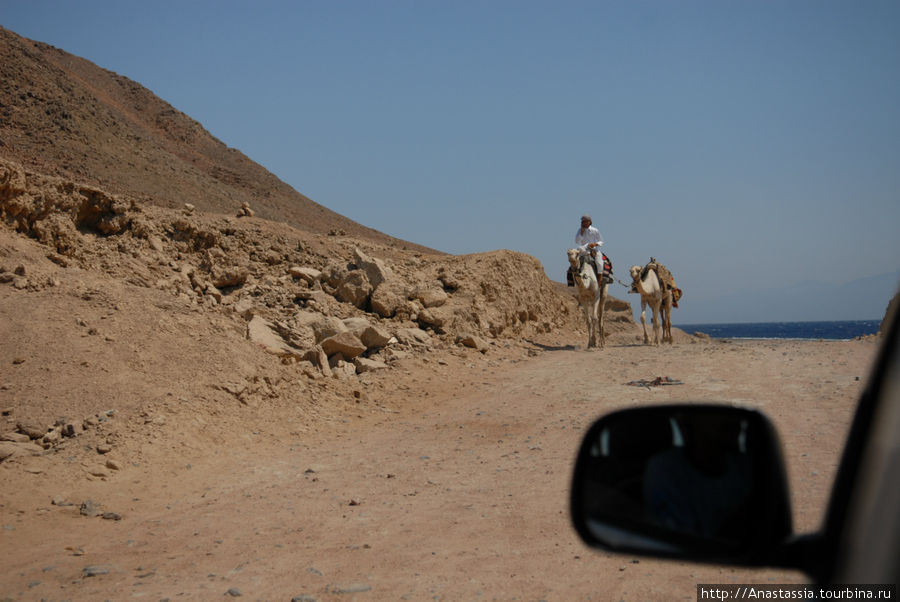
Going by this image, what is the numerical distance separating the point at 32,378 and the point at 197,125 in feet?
152

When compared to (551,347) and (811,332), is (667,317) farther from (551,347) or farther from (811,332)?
(811,332)

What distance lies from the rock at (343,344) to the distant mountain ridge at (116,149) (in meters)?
10.7

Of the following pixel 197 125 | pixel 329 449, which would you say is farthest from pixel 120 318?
pixel 197 125

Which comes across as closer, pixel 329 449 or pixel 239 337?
pixel 329 449

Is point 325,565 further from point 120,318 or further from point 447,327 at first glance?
point 447,327

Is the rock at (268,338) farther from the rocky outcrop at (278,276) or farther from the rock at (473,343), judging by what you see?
the rock at (473,343)

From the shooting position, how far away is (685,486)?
66.7 inches

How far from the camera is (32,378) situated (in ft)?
29.9

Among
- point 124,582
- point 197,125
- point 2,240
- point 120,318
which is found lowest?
point 124,582

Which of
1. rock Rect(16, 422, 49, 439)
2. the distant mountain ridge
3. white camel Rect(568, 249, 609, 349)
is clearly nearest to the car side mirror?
rock Rect(16, 422, 49, 439)

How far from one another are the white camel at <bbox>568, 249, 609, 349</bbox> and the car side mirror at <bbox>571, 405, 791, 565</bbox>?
1547 centimetres

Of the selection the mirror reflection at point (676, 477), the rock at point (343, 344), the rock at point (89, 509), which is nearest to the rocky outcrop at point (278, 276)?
the rock at point (343, 344)

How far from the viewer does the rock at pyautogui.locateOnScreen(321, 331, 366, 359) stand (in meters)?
12.9

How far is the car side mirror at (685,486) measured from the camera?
1.57 meters
